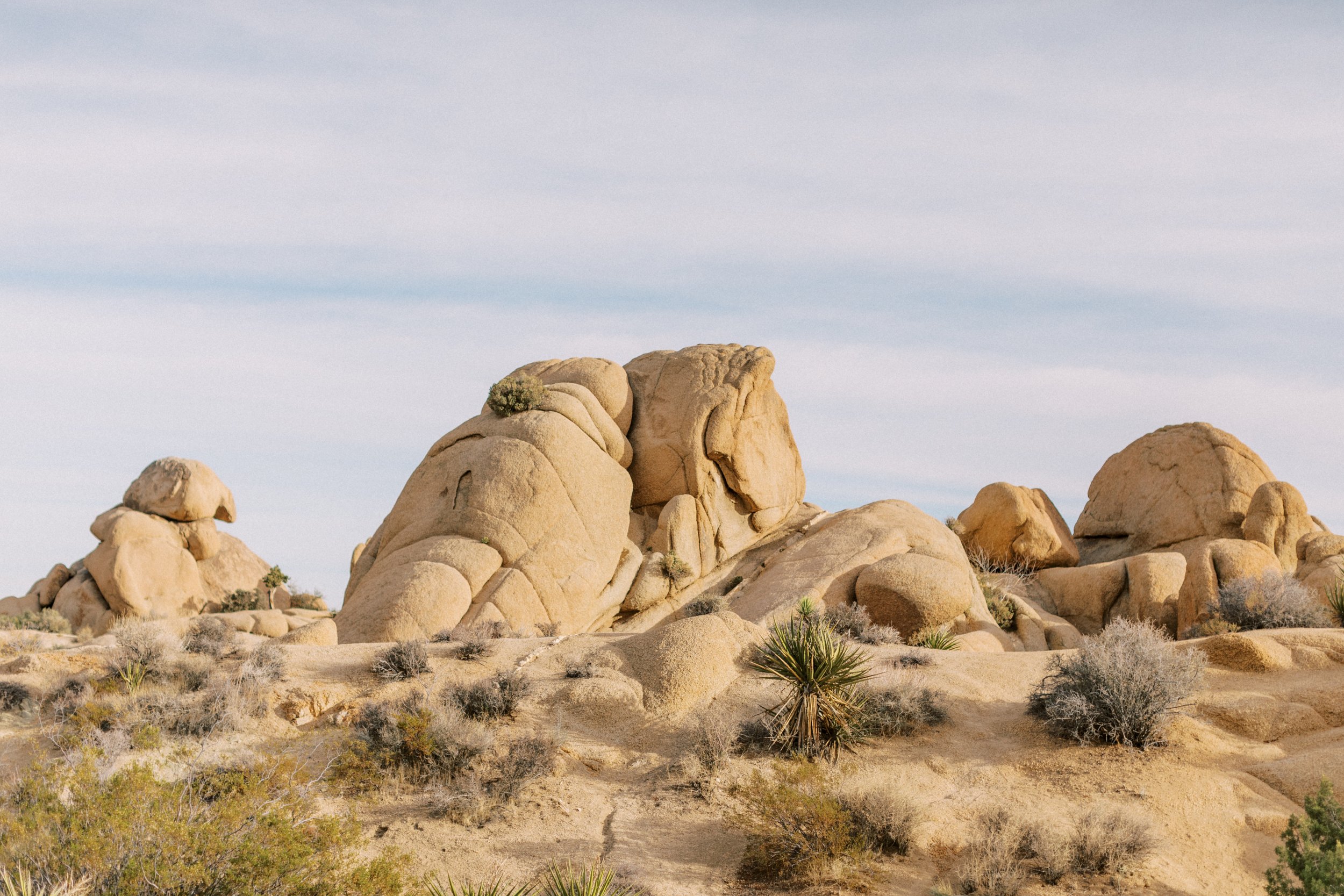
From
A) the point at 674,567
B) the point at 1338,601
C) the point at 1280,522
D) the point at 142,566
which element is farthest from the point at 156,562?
the point at 1280,522

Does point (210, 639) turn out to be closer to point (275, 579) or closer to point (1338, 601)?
point (275, 579)

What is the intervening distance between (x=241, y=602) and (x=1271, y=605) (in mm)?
30539

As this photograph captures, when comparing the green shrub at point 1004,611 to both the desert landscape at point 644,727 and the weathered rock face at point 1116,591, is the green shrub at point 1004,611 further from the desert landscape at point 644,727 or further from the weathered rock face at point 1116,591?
the weathered rock face at point 1116,591

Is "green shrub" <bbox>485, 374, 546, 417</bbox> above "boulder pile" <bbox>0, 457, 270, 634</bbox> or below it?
above

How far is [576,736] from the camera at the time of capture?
611 inches

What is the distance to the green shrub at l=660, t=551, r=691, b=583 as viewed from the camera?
28.9 meters

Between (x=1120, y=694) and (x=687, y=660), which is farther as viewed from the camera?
(x=687, y=660)

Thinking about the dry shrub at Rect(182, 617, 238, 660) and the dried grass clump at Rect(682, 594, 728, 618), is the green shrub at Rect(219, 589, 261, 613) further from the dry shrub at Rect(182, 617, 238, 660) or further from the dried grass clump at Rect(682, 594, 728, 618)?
the dry shrub at Rect(182, 617, 238, 660)

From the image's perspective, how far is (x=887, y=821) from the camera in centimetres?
1255

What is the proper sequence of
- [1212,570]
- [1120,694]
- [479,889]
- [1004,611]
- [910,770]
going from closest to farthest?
[479,889] < [910,770] < [1120,694] < [1212,570] < [1004,611]

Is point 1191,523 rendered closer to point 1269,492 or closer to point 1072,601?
point 1269,492

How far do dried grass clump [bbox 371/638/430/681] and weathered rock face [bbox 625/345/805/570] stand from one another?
12903 mm

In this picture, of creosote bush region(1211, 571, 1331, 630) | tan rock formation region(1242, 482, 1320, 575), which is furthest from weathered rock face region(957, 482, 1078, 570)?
creosote bush region(1211, 571, 1331, 630)

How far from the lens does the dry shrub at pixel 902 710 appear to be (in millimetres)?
15492
